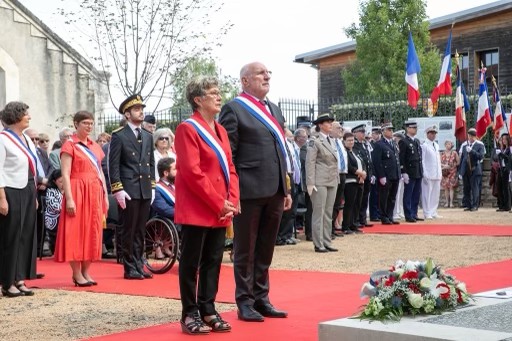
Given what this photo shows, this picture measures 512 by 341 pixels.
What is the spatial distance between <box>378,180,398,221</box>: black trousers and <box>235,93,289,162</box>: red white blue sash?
440 inches

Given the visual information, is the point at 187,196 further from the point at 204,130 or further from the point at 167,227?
the point at 167,227

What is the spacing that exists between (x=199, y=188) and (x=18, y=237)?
3386 mm

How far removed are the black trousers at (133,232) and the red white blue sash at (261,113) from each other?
11.1 feet

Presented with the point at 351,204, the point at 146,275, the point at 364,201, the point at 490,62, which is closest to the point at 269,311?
the point at 146,275

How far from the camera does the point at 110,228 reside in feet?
44.7

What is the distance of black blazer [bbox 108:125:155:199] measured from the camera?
10742mm

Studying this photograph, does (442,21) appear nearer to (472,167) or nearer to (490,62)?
(490,62)

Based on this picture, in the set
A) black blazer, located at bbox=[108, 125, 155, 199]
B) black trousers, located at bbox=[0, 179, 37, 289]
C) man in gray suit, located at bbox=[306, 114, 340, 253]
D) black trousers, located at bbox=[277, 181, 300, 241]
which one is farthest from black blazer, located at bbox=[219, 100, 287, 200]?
black trousers, located at bbox=[277, 181, 300, 241]

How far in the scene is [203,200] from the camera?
7.01 metres

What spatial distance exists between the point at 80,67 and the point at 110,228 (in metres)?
12.5

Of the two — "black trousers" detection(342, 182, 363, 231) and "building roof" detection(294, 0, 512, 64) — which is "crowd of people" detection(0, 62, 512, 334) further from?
"building roof" detection(294, 0, 512, 64)

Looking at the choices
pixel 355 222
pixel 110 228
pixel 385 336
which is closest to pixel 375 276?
pixel 385 336

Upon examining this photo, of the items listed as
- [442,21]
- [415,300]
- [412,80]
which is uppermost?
[442,21]

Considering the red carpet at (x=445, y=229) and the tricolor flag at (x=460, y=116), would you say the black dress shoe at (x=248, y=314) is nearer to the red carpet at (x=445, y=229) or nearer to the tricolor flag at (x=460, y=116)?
the red carpet at (x=445, y=229)
